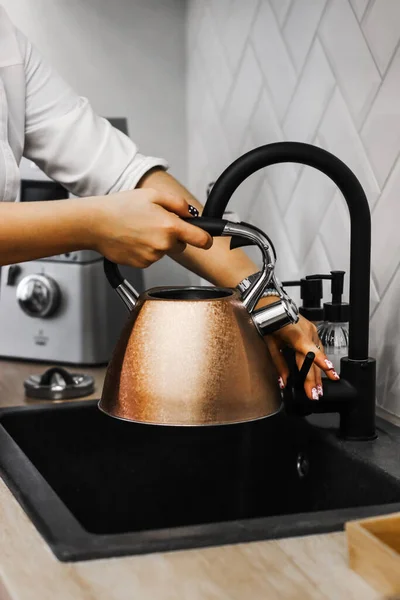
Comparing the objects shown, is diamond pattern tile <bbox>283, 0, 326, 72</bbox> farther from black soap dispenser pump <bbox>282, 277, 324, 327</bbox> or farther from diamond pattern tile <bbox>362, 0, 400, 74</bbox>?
black soap dispenser pump <bbox>282, 277, 324, 327</bbox>

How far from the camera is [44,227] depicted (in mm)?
1038

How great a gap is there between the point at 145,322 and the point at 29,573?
263 mm

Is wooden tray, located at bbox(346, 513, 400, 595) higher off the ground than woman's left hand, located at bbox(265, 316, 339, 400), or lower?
lower

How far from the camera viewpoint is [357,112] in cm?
133

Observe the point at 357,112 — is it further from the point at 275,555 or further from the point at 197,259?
the point at 275,555

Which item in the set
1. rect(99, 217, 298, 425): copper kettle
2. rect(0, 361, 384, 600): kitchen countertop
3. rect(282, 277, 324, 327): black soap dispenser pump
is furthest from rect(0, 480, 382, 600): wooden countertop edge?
rect(282, 277, 324, 327): black soap dispenser pump

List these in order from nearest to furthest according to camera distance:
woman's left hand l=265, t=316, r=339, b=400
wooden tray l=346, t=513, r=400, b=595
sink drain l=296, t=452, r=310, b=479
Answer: wooden tray l=346, t=513, r=400, b=595 → woman's left hand l=265, t=316, r=339, b=400 → sink drain l=296, t=452, r=310, b=479

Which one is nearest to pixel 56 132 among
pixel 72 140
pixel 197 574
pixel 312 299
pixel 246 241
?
pixel 72 140

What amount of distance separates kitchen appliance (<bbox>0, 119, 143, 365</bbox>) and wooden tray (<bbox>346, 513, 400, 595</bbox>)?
1006mm

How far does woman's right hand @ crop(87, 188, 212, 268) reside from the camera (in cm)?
92

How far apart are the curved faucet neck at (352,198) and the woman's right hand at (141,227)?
11 centimetres

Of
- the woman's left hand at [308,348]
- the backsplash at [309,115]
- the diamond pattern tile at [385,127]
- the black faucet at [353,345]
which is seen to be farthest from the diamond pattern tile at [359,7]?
the woman's left hand at [308,348]

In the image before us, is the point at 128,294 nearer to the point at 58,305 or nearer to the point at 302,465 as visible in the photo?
the point at 302,465

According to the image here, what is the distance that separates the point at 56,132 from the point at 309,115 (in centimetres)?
40
